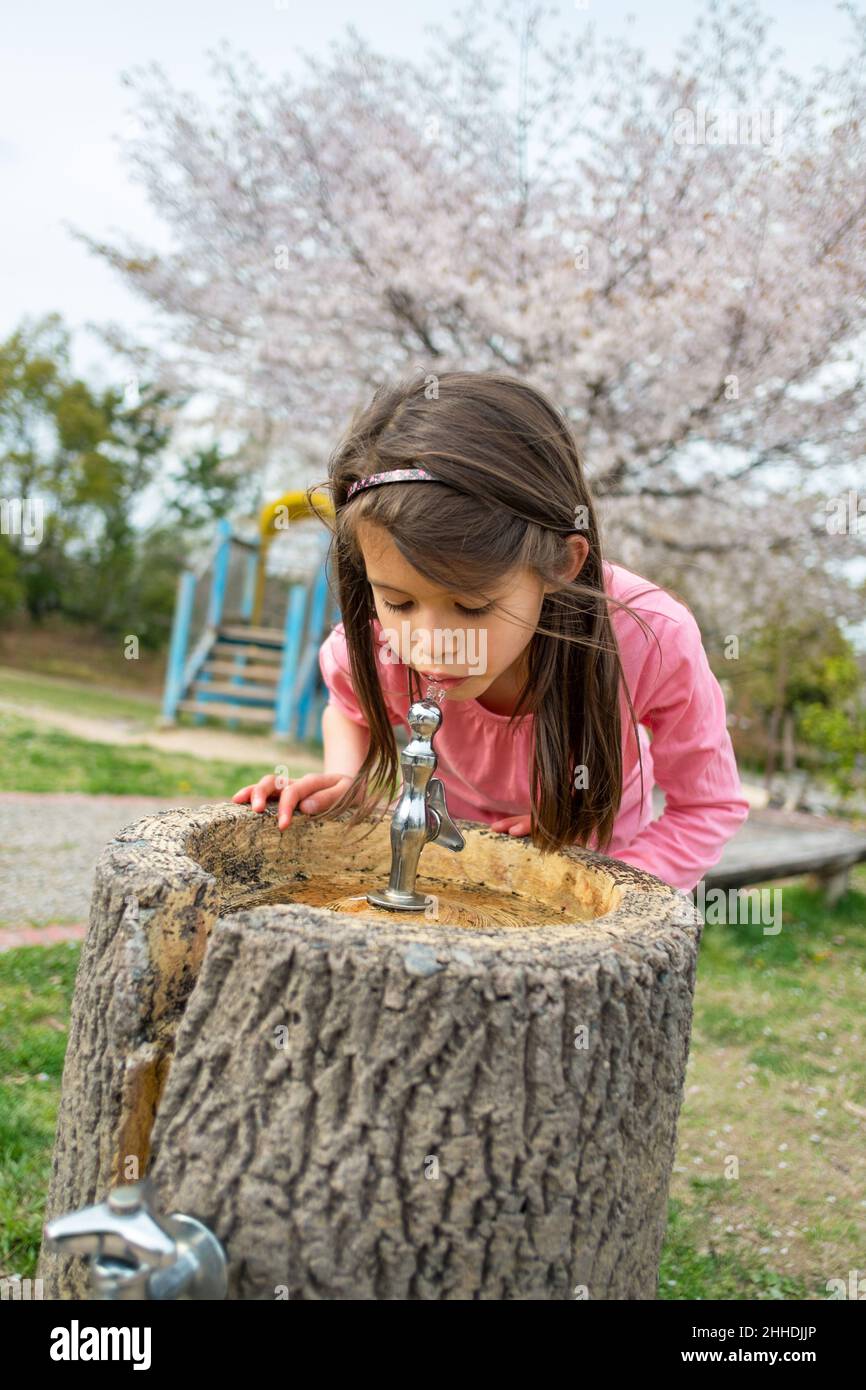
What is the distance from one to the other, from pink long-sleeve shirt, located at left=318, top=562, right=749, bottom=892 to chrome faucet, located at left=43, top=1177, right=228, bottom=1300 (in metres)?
1.05

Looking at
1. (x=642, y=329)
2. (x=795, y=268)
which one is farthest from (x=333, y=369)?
(x=795, y=268)

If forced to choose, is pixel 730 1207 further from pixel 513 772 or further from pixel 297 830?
pixel 297 830

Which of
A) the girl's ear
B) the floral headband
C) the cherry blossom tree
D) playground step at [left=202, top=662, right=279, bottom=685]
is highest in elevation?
the cherry blossom tree

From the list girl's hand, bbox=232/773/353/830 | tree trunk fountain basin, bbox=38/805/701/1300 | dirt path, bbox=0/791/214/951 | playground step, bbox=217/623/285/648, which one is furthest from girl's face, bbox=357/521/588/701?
playground step, bbox=217/623/285/648

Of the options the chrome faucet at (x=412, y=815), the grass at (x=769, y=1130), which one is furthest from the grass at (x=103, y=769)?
the chrome faucet at (x=412, y=815)

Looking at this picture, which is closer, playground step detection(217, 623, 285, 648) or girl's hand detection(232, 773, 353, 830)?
girl's hand detection(232, 773, 353, 830)

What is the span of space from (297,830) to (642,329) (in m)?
6.01

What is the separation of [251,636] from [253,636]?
2cm

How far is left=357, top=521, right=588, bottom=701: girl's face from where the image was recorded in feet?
4.51

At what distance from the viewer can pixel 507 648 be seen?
4.83 feet

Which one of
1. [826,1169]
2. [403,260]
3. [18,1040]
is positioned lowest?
[826,1169]

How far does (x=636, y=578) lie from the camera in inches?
74.3

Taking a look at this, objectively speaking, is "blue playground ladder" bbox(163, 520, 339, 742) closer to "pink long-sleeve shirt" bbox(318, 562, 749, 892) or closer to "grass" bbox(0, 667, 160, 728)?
"grass" bbox(0, 667, 160, 728)

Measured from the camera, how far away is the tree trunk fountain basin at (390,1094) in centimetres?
99
